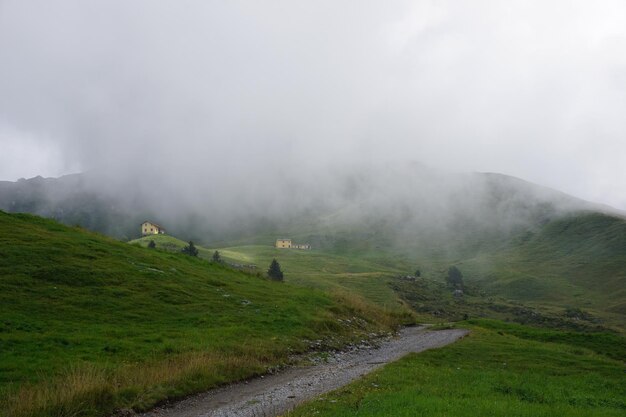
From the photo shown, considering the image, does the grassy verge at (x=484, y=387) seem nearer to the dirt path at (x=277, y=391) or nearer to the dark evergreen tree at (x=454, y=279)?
the dirt path at (x=277, y=391)

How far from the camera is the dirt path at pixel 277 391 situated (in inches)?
677

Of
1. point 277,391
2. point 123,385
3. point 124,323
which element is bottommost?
point 277,391

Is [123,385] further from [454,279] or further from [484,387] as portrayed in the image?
[454,279]

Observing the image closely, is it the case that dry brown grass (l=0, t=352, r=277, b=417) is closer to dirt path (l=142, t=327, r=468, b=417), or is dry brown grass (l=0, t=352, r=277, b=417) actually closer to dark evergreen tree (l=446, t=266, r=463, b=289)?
dirt path (l=142, t=327, r=468, b=417)

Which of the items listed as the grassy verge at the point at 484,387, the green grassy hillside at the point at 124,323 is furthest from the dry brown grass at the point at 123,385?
the grassy verge at the point at 484,387

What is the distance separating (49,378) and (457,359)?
25.7m

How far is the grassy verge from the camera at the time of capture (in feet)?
50.2

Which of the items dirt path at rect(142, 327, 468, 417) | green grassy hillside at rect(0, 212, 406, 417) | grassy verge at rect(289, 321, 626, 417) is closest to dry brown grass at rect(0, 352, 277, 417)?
green grassy hillside at rect(0, 212, 406, 417)

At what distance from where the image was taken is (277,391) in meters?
20.3

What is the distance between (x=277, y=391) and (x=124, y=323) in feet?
43.1

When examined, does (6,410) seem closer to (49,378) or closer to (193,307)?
(49,378)

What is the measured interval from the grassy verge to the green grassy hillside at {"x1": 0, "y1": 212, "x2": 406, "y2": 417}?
285 inches

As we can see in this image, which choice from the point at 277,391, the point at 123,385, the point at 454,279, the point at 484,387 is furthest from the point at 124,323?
the point at 454,279

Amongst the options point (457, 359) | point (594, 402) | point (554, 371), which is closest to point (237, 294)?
point (457, 359)
